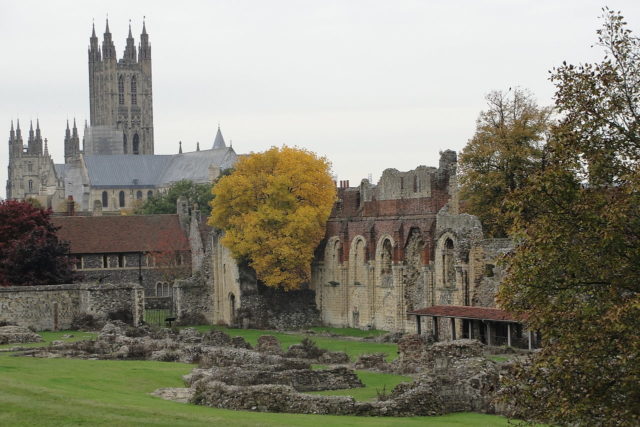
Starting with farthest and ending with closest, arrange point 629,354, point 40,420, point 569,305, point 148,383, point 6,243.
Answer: point 6,243, point 148,383, point 40,420, point 569,305, point 629,354

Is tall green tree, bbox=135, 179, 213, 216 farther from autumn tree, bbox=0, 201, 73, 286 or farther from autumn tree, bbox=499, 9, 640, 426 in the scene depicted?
autumn tree, bbox=499, 9, 640, 426

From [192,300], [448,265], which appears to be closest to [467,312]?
[448,265]

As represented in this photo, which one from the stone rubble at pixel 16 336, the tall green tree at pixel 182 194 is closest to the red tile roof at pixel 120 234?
the stone rubble at pixel 16 336

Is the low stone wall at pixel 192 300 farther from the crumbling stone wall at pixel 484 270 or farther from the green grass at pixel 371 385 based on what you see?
the green grass at pixel 371 385

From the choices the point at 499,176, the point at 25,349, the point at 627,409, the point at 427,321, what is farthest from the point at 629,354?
the point at 499,176

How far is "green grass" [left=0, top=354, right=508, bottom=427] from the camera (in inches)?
890

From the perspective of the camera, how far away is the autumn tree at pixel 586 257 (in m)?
17.9

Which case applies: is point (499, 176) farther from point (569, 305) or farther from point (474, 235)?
→ point (569, 305)

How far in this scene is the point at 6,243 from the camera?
5881cm

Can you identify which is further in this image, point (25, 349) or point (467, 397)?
point (25, 349)

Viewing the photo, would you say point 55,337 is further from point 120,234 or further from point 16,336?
point 120,234

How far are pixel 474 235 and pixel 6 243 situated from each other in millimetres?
25557

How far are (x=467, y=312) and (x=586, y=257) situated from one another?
25.6 m

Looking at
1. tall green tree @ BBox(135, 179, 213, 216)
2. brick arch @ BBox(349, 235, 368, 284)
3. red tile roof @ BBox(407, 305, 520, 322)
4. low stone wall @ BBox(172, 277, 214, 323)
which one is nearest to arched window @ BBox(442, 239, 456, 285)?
red tile roof @ BBox(407, 305, 520, 322)
